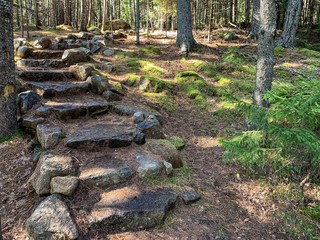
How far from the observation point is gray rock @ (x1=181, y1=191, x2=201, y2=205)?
390 centimetres

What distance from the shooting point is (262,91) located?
5176 mm

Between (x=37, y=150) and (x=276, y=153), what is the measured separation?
365cm

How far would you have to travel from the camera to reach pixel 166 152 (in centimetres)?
471

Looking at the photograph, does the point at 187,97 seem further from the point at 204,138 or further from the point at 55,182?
the point at 55,182

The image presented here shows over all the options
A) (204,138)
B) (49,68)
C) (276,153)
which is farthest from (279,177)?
(49,68)

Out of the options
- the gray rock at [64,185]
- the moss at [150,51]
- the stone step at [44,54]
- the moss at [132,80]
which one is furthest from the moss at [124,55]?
the gray rock at [64,185]

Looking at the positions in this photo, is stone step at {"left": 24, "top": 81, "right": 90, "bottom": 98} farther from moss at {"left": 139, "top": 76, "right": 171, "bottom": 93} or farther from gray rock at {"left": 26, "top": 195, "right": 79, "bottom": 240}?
gray rock at {"left": 26, "top": 195, "right": 79, "bottom": 240}

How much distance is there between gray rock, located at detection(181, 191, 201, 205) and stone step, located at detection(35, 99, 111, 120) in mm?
2782

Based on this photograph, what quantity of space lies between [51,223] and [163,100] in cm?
474

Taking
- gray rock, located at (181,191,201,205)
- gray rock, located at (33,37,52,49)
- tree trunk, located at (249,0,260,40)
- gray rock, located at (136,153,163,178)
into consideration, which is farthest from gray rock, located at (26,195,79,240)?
tree trunk, located at (249,0,260,40)

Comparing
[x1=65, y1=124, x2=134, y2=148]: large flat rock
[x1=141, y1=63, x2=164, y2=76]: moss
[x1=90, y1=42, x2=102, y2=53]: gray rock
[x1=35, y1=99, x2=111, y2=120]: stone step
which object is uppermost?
[x1=90, y1=42, x2=102, y2=53]: gray rock

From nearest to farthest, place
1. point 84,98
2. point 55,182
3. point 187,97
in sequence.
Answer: point 55,182, point 84,98, point 187,97

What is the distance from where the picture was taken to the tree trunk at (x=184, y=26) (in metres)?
11.2

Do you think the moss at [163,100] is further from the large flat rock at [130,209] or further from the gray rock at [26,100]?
the large flat rock at [130,209]
